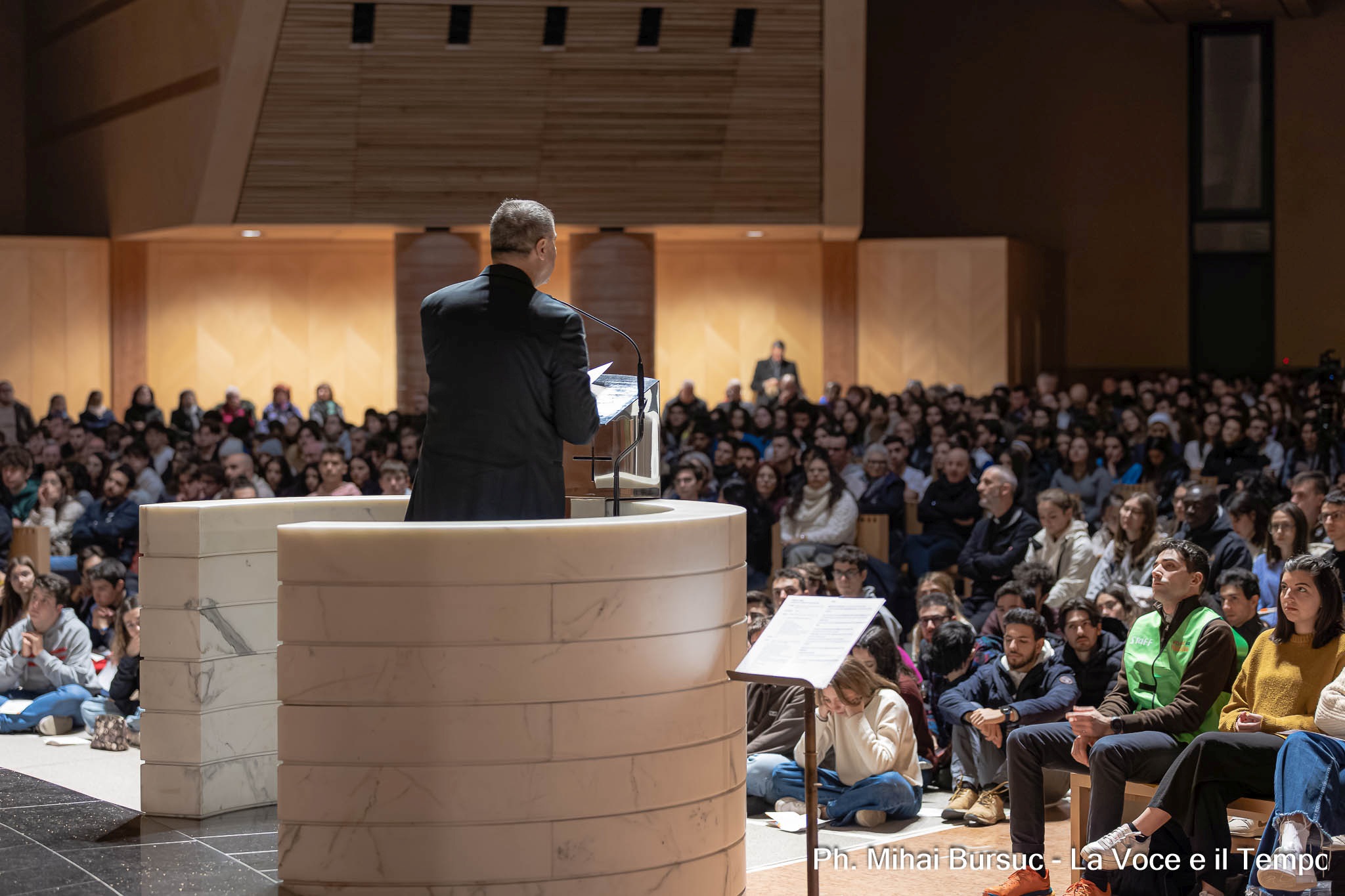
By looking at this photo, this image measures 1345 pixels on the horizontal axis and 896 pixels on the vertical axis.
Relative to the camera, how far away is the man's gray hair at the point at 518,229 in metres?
3.59

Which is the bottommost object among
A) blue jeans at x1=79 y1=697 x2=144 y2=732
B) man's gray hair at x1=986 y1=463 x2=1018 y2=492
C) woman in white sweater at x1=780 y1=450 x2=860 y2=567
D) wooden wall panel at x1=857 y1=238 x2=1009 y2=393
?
blue jeans at x1=79 y1=697 x2=144 y2=732

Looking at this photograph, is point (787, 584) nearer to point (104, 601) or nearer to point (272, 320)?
point (104, 601)

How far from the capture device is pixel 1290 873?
383 centimetres

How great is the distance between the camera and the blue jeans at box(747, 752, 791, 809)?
5.49 metres

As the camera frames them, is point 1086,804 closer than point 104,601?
Yes

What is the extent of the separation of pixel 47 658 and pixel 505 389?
4.42 meters

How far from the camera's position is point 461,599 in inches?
125

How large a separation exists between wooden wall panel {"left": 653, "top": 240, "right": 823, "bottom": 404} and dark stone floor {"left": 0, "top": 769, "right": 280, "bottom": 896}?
44.3ft

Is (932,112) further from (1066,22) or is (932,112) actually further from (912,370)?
(912,370)

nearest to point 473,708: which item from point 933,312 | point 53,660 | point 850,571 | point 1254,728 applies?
point 1254,728

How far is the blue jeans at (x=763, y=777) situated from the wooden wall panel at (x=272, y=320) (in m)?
12.3

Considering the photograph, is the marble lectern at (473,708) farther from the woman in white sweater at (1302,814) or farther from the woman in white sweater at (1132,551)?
the woman in white sweater at (1132,551)

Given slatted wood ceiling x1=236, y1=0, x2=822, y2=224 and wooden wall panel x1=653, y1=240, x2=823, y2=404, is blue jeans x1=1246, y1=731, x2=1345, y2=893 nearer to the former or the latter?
slatted wood ceiling x1=236, y1=0, x2=822, y2=224

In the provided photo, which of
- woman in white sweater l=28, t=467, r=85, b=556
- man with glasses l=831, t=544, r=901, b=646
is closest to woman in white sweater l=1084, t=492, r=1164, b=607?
man with glasses l=831, t=544, r=901, b=646
